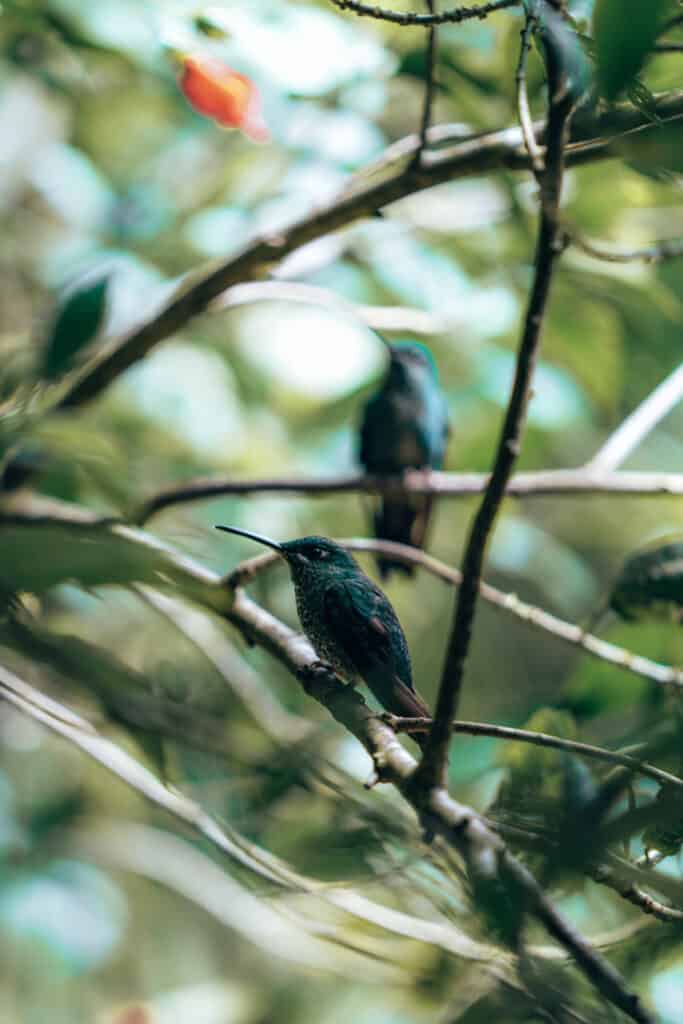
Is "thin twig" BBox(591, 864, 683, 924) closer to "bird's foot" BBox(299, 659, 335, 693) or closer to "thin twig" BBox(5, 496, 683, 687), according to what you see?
"thin twig" BBox(5, 496, 683, 687)

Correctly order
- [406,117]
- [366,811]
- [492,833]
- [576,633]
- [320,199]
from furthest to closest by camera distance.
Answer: [406,117], [320,199], [576,633], [492,833], [366,811]

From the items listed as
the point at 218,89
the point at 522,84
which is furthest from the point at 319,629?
the point at 218,89

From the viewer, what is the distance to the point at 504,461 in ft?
4.28

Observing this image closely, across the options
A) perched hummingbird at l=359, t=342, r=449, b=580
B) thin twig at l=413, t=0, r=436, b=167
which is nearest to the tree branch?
thin twig at l=413, t=0, r=436, b=167

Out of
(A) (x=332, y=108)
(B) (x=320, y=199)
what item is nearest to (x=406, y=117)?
(A) (x=332, y=108)

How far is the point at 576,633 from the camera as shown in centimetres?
223

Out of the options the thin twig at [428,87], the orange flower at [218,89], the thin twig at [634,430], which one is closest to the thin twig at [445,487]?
the thin twig at [634,430]

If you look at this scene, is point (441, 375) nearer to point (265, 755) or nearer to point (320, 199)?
point (320, 199)

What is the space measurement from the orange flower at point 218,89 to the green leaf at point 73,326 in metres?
0.99

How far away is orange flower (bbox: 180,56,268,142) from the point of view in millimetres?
2734

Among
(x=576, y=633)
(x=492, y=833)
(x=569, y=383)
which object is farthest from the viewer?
(x=569, y=383)

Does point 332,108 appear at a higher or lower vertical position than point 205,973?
higher

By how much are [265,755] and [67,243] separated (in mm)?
5095

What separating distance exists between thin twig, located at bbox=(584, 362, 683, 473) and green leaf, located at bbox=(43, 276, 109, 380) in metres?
1.32
